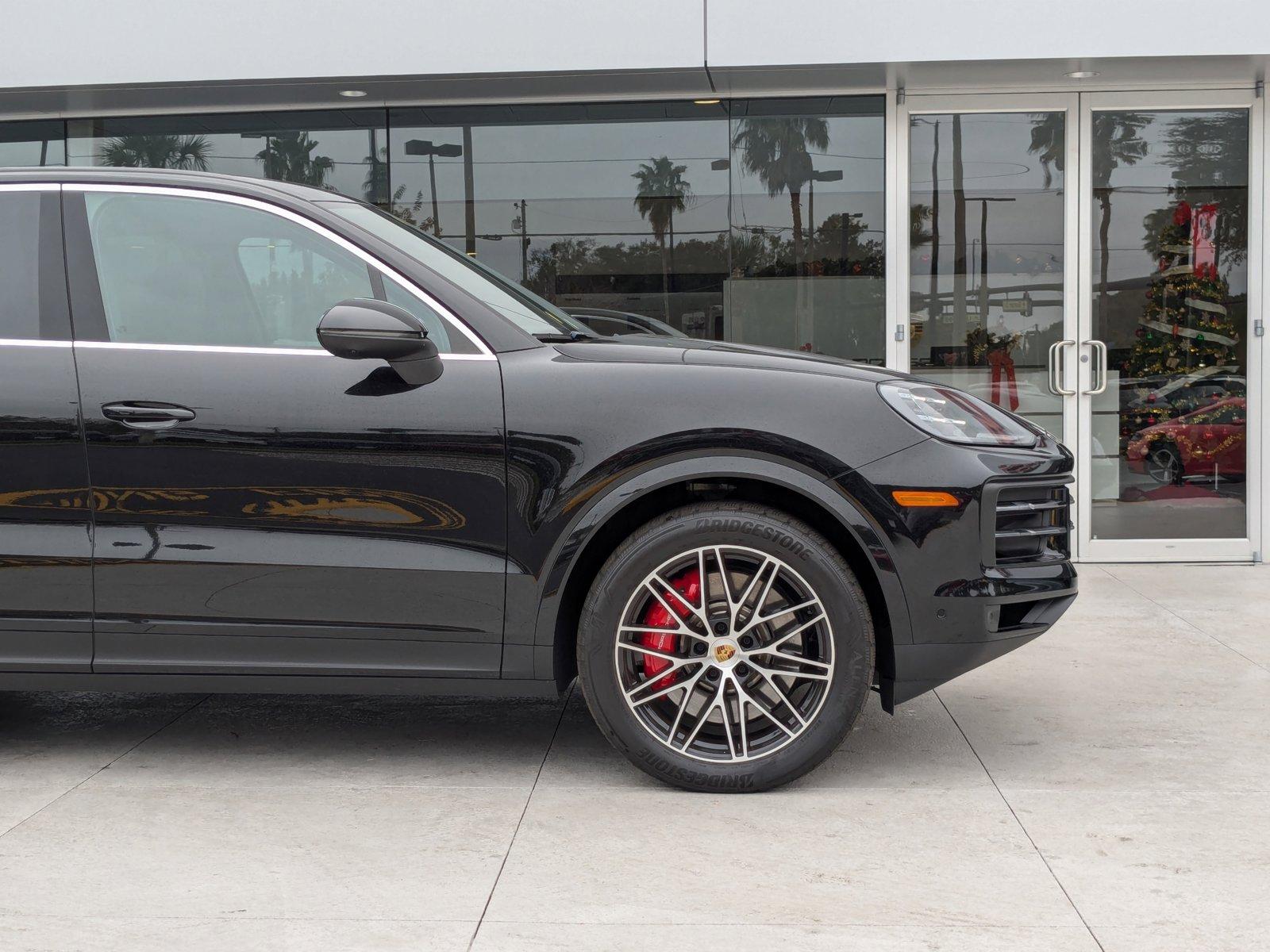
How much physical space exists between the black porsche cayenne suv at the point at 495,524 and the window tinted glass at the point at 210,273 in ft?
0.06

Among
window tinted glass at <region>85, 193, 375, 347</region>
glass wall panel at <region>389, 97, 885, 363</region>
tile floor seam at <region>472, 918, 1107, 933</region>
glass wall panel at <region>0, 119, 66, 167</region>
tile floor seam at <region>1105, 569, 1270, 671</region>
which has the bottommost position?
tile floor seam at <region>1105, 569, 1270, 671</region>

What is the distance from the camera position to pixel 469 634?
3703mm

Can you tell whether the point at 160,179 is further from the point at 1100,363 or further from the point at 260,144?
the point at 1100,363

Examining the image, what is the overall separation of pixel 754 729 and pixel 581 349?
4.03 ft

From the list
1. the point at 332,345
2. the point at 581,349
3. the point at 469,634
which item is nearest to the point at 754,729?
the point at 469,634

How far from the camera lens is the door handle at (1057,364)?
28.1 ft

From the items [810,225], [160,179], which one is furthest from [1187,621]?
[160,179]

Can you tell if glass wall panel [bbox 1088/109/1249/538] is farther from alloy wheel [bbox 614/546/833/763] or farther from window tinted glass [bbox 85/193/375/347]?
window tinted glass [bbox 85/193/375/347]

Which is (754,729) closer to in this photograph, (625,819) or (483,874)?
(625,819)

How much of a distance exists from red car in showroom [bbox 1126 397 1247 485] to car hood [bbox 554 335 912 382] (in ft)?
17.1

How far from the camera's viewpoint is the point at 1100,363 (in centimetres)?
855

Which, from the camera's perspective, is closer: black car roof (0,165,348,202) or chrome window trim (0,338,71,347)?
chrome window trim (0,338,71,347)

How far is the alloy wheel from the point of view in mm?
3676

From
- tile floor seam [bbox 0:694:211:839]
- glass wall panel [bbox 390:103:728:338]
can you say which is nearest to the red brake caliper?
tile floor seam [bbox 0:694:211:839]
